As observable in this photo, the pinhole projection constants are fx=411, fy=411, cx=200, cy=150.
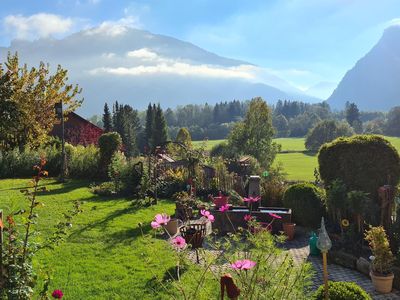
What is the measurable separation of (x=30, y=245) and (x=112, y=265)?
3789mm

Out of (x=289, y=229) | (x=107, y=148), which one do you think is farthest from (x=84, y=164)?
(x=289, y=229)

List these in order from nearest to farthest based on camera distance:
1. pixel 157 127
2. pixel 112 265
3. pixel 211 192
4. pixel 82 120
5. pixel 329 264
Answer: pixel 112 265 → pixel 329 264 → pixel 211 192 → pixel 82 120 → pixel 157 127

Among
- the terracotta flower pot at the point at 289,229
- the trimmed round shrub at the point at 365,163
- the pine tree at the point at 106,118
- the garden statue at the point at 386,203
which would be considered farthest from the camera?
the pine tree at the point at 106,118

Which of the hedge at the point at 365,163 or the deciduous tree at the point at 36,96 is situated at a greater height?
the deciduous tree at the point at 36,96

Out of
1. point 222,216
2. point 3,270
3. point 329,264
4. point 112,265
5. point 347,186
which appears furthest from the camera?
point 222,216

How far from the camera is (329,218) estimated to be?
10.6 meters

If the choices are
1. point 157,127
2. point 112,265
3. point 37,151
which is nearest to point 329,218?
point 112,265

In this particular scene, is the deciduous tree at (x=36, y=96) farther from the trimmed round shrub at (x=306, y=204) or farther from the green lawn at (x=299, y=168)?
the green lawn at (x=299, y=168)

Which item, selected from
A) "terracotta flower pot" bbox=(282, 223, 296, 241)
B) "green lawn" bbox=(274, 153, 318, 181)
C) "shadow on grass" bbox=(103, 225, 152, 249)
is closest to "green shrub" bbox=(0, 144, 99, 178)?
"shadow on grass" bbox=(103, 225, 152, 249)

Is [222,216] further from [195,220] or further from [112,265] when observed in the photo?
[112,265]

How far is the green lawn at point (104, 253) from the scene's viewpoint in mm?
6711

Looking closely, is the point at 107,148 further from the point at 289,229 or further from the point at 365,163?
the point at 365,163

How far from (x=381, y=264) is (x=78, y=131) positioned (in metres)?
28.3

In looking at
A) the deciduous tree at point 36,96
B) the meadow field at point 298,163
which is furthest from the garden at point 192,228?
the meadow field at point 298,163
